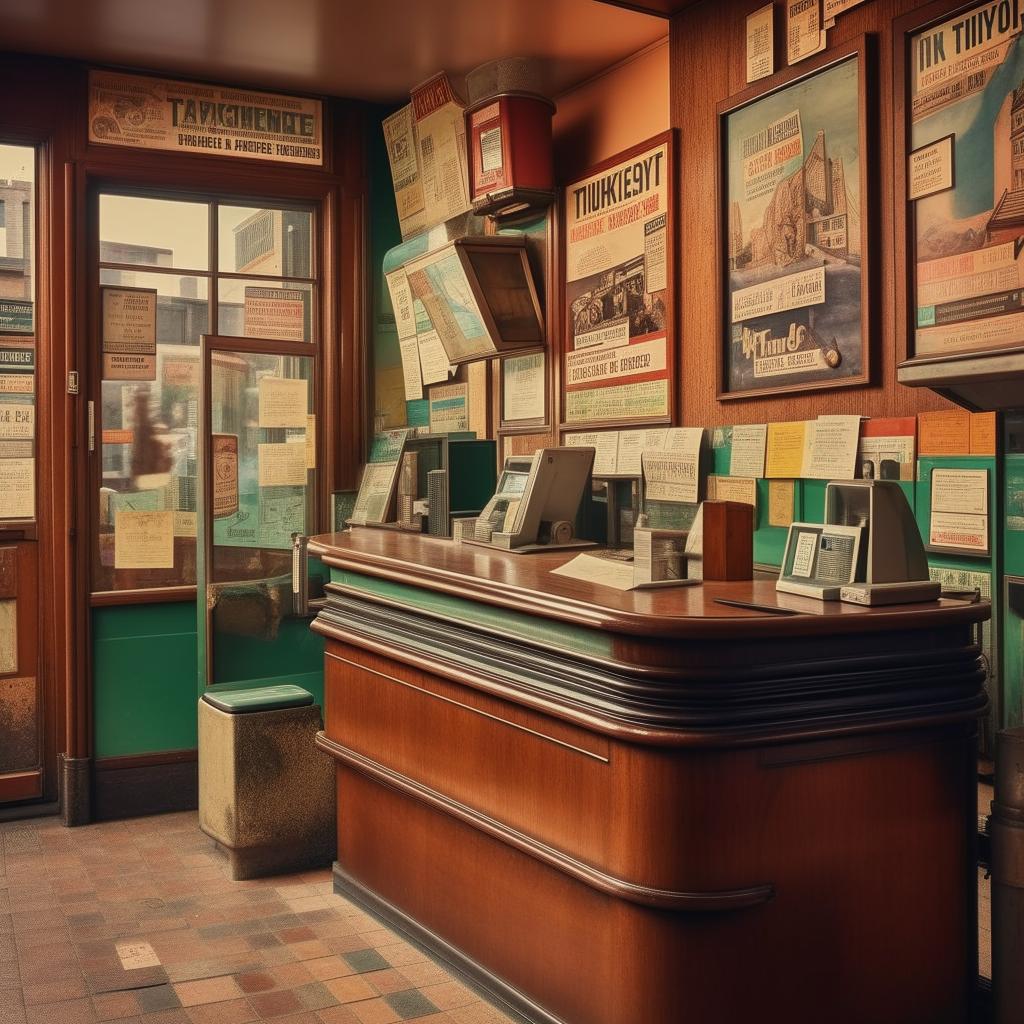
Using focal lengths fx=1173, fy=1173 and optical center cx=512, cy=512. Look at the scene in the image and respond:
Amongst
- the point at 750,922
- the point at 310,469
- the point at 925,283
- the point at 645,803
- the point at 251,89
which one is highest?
the point at 251,89

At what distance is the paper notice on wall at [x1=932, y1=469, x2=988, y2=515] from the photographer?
2707 mm

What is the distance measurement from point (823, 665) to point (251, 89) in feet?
12.5

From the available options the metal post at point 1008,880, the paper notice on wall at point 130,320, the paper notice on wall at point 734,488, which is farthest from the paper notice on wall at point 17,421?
the metal post at point 1008,880

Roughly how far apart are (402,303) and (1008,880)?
355 cm

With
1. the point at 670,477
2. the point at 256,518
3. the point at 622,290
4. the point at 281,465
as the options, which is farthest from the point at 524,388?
the point at 256,518

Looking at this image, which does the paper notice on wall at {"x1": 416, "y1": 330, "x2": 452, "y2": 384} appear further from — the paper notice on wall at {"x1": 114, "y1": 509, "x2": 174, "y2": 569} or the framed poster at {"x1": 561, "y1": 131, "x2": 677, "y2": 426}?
the paper notice on wall at {"x1": 114, "y1": 509, "x2": 174, "y2": 569}

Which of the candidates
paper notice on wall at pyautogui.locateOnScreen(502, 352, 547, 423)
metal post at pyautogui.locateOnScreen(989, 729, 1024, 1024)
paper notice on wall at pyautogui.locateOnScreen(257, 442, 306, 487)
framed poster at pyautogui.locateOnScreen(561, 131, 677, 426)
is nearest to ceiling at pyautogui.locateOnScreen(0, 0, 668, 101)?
framed poster at pyautogui.locateOnScreen(561, 131, 677, 426)

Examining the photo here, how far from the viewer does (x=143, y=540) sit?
4938 mm

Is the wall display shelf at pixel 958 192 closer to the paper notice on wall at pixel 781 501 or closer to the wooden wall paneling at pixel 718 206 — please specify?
the wooden wall paneling at pixel 718 206

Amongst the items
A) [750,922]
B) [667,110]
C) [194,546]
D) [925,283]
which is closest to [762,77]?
[667,110]

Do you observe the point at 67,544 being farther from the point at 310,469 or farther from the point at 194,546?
the point at 310,469

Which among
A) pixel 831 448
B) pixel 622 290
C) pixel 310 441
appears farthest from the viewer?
pixel 310 441

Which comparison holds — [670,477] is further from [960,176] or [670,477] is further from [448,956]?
[448,956]

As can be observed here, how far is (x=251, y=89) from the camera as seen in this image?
500 cm
